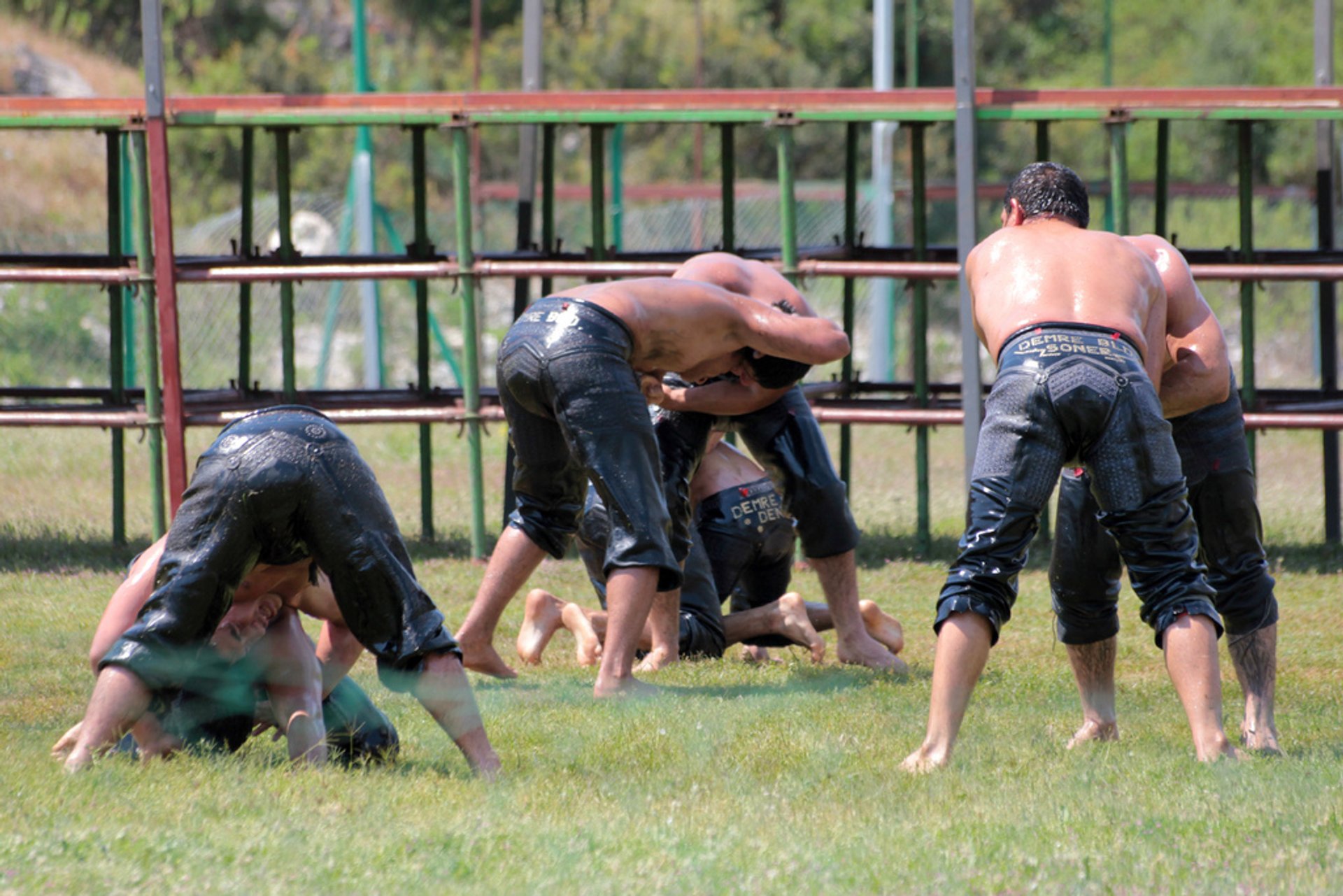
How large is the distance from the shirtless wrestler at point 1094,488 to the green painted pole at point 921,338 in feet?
15.7

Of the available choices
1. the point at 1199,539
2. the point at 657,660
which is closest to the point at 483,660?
the point at 657,660

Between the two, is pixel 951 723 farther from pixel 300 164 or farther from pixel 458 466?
pixel 300 164

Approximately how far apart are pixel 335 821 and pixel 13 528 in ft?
22.9

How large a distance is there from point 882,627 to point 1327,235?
5.35 meters

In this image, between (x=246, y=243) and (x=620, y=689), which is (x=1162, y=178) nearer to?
(x=246, y=243)

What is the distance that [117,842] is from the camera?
11.4ft

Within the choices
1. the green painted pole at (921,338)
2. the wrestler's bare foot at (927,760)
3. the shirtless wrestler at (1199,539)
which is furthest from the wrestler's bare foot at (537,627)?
the green painted pole at (921,338)

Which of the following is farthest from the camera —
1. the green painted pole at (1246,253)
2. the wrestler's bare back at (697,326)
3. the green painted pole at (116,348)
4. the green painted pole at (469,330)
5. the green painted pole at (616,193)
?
the green painted pole at (616,193)

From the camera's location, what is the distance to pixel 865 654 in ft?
20.9

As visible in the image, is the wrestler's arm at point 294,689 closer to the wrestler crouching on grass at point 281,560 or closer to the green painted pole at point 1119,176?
the wrestler crouching on grass at point 281,560

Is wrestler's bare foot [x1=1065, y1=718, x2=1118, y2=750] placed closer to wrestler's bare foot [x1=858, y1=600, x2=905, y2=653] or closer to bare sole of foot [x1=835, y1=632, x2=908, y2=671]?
bare sole of foot [x1=835, y1=632, x2=908, y2=671]

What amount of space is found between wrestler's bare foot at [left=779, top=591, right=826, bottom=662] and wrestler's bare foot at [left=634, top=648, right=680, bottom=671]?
0.52 m

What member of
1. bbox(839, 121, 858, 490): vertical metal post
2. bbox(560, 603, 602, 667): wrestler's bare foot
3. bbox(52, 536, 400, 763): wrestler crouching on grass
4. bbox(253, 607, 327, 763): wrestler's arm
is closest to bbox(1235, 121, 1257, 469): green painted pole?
bbox(839, 121, 858, 490): vertical metal post

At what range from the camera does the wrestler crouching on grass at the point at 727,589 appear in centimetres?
661
